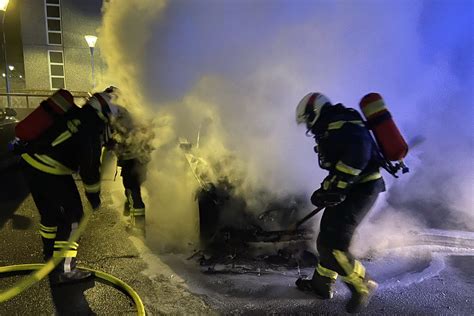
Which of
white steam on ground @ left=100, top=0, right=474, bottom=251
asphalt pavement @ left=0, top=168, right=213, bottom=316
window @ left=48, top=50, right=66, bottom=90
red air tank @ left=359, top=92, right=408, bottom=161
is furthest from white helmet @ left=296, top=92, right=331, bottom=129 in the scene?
window @ left=48, top=50, right=66, bottom=90

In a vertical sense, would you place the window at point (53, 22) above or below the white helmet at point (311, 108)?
above

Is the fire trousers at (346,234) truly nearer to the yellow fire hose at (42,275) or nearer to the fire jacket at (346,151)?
the fire jacket at (346,151)

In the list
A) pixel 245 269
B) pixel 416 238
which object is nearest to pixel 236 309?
pixel 245 269

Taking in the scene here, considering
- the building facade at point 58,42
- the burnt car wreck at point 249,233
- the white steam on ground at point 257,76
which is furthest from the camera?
the building facade at point 58,42

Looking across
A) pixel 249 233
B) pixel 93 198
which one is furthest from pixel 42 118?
pixel 249 233

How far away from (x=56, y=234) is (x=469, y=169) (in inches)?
342

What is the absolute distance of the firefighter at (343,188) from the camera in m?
2.94

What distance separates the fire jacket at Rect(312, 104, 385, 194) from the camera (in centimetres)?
292

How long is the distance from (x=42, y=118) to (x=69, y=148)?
342mm

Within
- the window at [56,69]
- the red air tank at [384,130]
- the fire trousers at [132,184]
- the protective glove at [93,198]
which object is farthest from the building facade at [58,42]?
the red air tank at [384,130]

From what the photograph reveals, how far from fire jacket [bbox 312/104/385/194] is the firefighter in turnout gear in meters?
2.05

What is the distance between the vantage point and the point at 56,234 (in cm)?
354

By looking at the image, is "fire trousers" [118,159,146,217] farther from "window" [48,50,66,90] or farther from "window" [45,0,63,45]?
"window" [45,0,63,45]

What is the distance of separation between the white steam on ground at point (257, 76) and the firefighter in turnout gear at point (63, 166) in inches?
49.4
